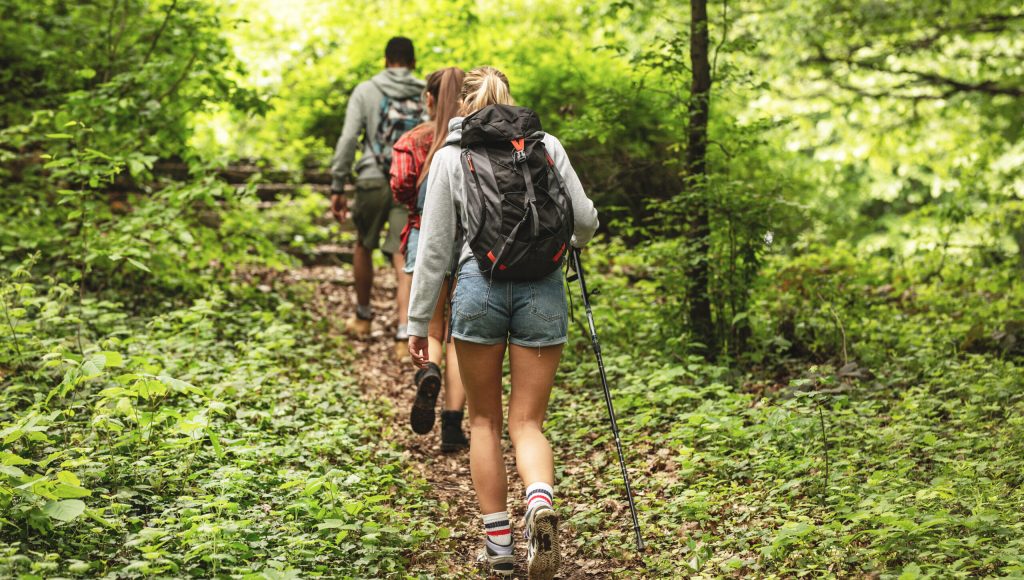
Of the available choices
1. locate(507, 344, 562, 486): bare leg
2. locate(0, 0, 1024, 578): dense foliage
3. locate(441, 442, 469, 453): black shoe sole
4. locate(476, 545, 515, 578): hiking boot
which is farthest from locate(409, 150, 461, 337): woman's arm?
locate(441, 442, 469, 453): black shoe sole

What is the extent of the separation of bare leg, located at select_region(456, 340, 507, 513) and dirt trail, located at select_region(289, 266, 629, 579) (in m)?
0.40

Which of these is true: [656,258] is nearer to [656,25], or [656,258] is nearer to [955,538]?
[955,538]

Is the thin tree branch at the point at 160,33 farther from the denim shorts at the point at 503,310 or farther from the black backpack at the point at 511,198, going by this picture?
the denim shorts at the point at 503,310

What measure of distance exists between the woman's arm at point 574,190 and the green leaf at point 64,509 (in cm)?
228

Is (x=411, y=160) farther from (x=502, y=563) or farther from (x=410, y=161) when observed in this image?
(x=502, y=563)

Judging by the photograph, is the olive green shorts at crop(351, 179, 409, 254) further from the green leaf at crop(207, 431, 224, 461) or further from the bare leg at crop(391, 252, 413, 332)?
the green leaf at crop(207, 431, 224, 461)

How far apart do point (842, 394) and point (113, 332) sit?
196 inches

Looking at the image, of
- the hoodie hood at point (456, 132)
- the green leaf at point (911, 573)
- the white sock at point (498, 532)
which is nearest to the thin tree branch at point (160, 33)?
the hoodie hood at point (456, 132)

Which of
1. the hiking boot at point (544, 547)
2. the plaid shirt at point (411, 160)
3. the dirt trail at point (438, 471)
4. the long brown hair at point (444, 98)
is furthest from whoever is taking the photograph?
the plaid shirt at point (411, 160)

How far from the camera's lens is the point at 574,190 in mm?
3635

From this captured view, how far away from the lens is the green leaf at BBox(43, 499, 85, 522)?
2891 millimetres

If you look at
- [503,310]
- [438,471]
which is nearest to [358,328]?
[438,471]

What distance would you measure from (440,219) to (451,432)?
2191 millimetres

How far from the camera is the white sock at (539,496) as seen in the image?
131 inches
